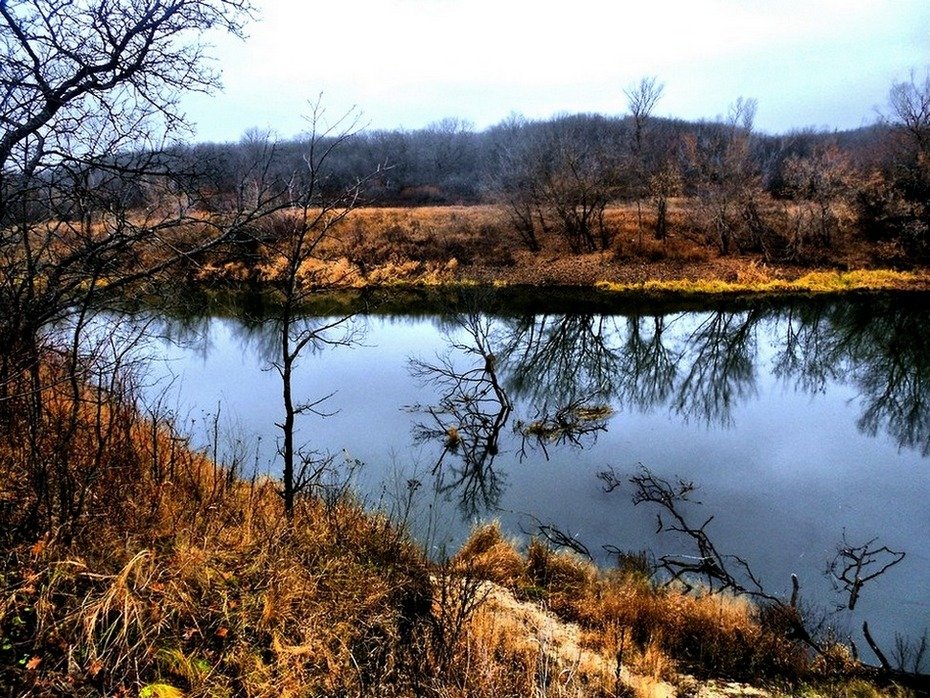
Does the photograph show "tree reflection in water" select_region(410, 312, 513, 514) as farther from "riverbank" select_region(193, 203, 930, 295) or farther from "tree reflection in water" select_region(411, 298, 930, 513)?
"riverbank" select_region(193, 203, 930, 295)

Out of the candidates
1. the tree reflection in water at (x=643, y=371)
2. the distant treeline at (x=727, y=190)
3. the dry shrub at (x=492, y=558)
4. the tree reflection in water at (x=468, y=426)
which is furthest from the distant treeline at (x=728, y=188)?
the dry shrub at (x=492, y=558)

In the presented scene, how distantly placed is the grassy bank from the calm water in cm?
141

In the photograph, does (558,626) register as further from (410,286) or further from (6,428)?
(410,286)

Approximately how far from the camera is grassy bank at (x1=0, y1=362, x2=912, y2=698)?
3580 millimetres

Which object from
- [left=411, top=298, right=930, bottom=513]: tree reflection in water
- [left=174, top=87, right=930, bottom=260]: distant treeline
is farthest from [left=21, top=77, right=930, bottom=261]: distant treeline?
[left=411, top=298, right=930, bottom=513]: tree reflection in water

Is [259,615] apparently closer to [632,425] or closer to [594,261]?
[632,425]

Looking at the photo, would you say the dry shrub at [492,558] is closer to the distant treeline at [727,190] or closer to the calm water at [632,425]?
the calm water at [632,425]

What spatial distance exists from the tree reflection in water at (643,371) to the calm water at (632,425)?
76mm

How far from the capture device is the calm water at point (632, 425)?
373 inches

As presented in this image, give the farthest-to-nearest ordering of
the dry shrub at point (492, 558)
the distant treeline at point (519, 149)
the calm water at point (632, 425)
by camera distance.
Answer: the distant treeline at point (519, 149)
the calm water at point (632, 425)
the dry shrub at point (492, 558)

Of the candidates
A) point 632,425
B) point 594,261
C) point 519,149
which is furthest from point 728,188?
point 632,425

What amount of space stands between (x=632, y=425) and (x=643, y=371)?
4.80m

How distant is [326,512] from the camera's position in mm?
6406

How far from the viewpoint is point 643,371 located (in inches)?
734
